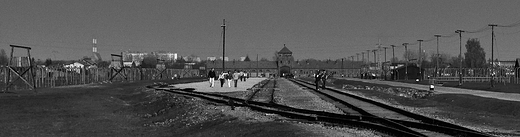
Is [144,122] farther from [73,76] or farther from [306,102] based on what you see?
[73,76]

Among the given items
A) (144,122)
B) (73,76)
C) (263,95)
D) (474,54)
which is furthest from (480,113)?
(474,54)

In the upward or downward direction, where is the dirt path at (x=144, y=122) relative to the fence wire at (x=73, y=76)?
downward

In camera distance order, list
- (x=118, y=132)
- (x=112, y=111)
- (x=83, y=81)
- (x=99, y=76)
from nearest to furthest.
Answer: (x=118, y=132)
(x=112, y=111)
(x=83, y=81)
(x=99, y=76)

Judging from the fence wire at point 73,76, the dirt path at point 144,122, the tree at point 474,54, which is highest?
the tree at point 474,54

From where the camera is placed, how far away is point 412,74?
10450cm

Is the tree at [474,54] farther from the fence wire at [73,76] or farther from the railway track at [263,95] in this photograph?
the railway track at [263,95]

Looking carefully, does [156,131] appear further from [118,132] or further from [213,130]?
[213,130]

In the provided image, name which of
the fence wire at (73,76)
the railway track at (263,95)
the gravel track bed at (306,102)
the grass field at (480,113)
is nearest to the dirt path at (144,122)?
the gravel track bed at (306,102)

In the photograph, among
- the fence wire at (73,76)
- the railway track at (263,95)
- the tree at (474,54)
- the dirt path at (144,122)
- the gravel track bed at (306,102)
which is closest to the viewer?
the dirt path at (144,122)

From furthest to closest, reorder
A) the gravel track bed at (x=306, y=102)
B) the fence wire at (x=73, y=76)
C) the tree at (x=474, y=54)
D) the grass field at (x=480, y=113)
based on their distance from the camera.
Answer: the tree at (x=474, y=54)
the fence wire at (x=73, y=76)
the gravel track bed at (x=306, y=102)
the grass field at (x=480, y=113)

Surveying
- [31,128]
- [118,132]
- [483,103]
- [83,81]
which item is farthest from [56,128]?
[83,81]

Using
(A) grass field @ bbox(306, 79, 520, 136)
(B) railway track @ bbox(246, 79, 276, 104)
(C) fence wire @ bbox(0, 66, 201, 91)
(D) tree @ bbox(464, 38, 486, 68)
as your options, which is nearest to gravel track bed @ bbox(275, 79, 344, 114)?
(B) railway track @ bbox(246, 79, 276, 104)

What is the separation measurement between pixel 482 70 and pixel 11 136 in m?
100

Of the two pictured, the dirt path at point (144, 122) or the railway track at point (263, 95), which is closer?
the dirt path at point (144, 122)
